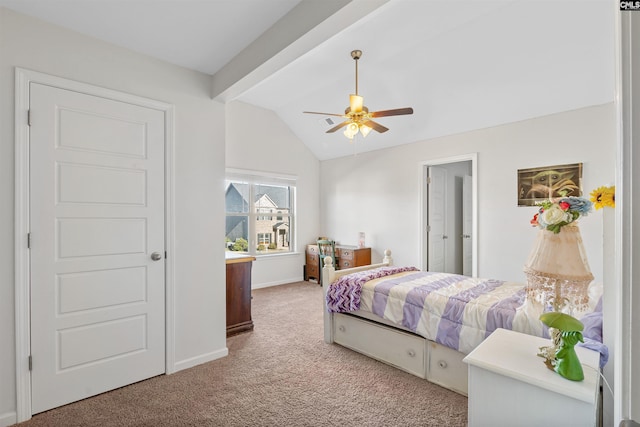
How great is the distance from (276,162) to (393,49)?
9.71 feet

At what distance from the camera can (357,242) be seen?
5938 millimetres

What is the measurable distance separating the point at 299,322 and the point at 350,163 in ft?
10.7

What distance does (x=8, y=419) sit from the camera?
1.91 metres

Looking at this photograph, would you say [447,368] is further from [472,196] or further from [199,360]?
[472,196]

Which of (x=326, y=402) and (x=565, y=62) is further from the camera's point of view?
(x=565, y=62)

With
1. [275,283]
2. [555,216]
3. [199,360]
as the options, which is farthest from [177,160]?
[275,283]

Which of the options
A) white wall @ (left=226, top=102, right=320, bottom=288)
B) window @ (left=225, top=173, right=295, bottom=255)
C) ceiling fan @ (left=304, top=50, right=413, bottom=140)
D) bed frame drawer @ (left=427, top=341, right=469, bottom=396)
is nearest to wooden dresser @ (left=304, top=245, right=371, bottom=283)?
white wall @ (left=226, top=102, right=320, bottom=288)

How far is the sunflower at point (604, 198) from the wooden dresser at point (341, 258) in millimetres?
4202

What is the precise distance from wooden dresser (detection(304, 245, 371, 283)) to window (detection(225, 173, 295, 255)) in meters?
0.45

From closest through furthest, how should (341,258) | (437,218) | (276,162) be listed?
(437,218) → (341,258) → (276,162)

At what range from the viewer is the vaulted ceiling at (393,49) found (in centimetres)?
191

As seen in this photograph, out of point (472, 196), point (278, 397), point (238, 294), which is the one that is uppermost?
point (472, 196)

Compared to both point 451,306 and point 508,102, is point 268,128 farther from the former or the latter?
point 451,306

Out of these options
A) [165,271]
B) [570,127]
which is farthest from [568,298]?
[570,127]
